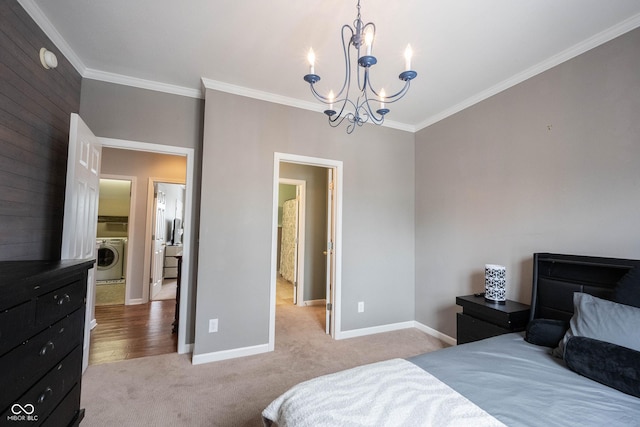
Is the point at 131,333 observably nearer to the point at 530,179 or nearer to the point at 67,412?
the point at 67,412

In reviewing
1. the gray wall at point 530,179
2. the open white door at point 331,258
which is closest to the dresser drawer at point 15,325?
the open white door at point 331,258

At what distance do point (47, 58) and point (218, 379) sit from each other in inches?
108

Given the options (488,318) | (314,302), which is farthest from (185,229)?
(488,318)

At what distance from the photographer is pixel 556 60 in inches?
88.7

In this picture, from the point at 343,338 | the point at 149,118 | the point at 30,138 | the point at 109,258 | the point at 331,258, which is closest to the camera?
the point at 30,138

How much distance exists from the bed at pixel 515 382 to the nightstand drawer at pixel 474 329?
1.25ft

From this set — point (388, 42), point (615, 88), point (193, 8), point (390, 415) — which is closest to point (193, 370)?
point (390, 415)

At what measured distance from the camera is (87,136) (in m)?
2.25

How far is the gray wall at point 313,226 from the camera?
471 centimetres

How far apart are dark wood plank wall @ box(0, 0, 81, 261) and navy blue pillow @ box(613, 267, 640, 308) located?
3601mm

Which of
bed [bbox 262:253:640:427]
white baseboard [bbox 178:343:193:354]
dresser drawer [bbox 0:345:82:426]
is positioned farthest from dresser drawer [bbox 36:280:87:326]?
white baseboard [bbox 178:343:193:354]

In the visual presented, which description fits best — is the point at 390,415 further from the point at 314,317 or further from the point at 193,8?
the point at 314,317

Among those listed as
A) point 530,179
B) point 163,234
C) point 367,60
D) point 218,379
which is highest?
point 367,60

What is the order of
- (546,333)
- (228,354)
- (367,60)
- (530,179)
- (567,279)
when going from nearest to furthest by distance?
(367,60)
(546,333)
(567,279)
(530,179)
(228,354)
